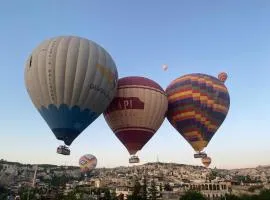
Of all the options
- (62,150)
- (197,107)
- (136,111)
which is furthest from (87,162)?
(62,150)

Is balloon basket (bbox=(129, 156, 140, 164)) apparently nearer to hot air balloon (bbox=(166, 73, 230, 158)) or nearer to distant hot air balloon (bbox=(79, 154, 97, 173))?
hot air balloon (bbox=(166, 73, 230, 158))

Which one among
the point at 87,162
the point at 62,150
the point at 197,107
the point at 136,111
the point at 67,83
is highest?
the point at 87,162

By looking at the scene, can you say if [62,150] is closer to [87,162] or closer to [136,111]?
[136,111]

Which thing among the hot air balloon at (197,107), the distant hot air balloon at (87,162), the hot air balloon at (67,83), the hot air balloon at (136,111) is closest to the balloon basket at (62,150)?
the hot air balloon at (67,83)

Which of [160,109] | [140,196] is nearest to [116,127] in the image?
[160,109]

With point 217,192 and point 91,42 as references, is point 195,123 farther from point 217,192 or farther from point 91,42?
point 217,192

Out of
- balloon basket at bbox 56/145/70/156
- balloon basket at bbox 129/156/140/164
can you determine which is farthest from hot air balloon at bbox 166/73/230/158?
balloon basket at bbox 56/145/70/156
